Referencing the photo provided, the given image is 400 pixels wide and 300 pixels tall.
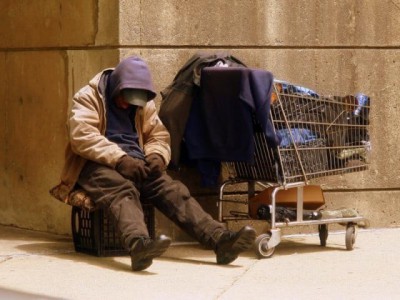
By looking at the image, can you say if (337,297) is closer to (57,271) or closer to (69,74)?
(57,271)

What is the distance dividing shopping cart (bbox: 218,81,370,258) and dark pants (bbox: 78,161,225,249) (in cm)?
47

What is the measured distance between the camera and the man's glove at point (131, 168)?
7.95 m

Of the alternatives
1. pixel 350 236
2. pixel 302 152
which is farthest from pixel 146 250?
pixel 350 236

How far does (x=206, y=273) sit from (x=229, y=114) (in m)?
1.19

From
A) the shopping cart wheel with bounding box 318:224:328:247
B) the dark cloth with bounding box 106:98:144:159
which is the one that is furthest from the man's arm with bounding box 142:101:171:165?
the shopping cart wheel with bounding box 318:224:328:247

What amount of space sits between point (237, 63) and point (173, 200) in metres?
1.21

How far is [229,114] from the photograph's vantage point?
835 cm

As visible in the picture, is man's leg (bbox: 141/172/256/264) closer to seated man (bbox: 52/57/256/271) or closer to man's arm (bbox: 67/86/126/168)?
seated man (bbox: 52/57/256/271)

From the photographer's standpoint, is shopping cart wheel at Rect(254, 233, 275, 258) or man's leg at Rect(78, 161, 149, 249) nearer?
man's leg at Rect(78, 161, 149, 249)

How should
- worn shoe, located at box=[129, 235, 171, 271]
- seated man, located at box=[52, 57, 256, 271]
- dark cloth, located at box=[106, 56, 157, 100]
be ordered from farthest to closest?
dark cloth, located at box=[106, 56, 157, 100] < seated man, located at box=[52, 57, 256, 271] < worn shoe, located at box=[129, 235, 171, 271]

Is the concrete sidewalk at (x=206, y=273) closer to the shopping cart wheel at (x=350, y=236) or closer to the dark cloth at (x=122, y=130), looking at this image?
the shopping cart wheel at (x=350, y=236)

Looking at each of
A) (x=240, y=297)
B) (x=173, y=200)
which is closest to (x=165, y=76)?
(x=173, y=200)

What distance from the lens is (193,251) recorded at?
8797mm

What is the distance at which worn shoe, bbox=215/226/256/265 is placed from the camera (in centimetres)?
787
